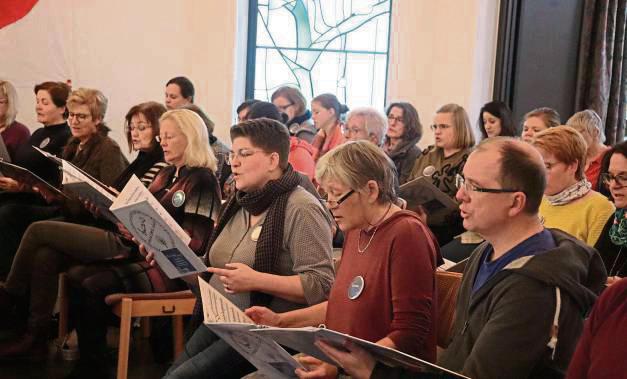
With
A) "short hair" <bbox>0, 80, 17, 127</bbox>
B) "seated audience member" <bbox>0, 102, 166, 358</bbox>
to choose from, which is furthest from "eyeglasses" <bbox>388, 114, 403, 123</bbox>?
"short hair" <bbox>0, 80, 17, 127</bbox>

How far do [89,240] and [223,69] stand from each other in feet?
9.99

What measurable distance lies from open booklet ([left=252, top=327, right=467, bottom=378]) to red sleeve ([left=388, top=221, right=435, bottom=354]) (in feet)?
0.99

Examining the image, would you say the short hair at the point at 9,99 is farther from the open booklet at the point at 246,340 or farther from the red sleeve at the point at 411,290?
the red sleeve at the point at 411,290

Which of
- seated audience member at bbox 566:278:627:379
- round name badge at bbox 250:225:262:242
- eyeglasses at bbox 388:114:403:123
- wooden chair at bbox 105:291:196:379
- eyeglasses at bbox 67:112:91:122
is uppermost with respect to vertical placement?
eyeglasses at bbox 388:114:403:123

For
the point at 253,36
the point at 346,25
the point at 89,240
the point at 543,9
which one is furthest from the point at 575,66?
the point at 89,240

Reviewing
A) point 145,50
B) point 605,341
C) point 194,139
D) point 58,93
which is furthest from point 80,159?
point 605,341

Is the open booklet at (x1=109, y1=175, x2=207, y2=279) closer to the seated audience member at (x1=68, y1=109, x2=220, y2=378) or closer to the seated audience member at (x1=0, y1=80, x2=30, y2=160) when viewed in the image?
the seated audience member at (x1=68, y1=109, x2=220, y2=378)

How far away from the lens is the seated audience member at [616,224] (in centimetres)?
312

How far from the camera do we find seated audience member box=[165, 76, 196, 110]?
6480 mm

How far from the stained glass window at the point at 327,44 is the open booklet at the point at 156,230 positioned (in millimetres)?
4533

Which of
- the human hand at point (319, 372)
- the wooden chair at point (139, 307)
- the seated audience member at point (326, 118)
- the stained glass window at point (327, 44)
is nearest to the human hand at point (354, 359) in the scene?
the human hand at point (319, 372)

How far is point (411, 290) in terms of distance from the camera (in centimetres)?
239

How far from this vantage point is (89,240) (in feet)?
14.7

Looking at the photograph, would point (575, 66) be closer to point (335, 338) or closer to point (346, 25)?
point (346, 25)
